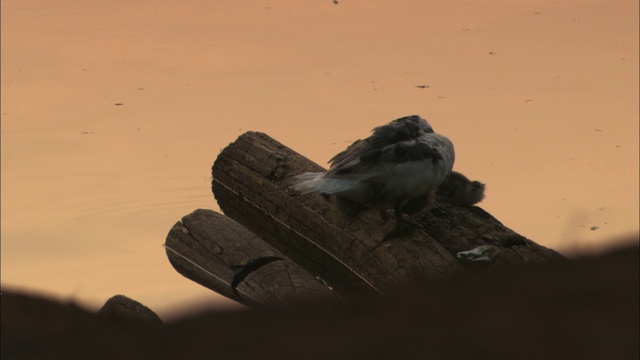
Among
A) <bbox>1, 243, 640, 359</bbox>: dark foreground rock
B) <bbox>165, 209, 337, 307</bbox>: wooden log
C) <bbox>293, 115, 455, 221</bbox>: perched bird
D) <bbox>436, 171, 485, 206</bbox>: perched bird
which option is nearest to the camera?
<bbox>1, 243, 640, 359</bbox>: dark foreground rock

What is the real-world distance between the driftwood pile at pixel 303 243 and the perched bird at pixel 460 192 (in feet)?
0.16

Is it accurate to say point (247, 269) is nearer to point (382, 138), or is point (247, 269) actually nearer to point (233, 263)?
point (233, 263)

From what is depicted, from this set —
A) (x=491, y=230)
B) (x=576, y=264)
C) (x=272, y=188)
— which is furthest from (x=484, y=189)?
(x=576, y=264)

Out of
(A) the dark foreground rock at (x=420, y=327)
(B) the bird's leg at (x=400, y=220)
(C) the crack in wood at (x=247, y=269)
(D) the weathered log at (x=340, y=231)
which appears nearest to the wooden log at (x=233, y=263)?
(C) the crack in wood at (x=247, y=269)

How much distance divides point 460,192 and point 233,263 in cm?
121

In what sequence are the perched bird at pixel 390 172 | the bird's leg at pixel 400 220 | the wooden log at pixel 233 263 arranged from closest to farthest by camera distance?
the wooden log at pixel 233 263
the perched bird at pixel 390 172
the bird's leg at pixel 400 220

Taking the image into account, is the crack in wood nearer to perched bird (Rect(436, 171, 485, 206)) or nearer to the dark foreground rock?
perched bird (Rect(436, 171, 485, 206))

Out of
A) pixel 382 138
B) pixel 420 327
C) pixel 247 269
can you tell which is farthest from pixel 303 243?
pixel 420 327

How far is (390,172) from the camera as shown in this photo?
5.02m

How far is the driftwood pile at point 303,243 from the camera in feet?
16.0

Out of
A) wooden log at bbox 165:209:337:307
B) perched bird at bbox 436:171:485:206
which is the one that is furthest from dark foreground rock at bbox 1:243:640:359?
perched bird at bbox 436:171:485:206

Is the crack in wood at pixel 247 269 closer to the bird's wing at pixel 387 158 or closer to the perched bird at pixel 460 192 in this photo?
the bird's wing at pixel 387 158

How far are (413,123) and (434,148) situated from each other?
31 centimetres

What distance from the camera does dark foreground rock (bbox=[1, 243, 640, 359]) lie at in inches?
48.9
